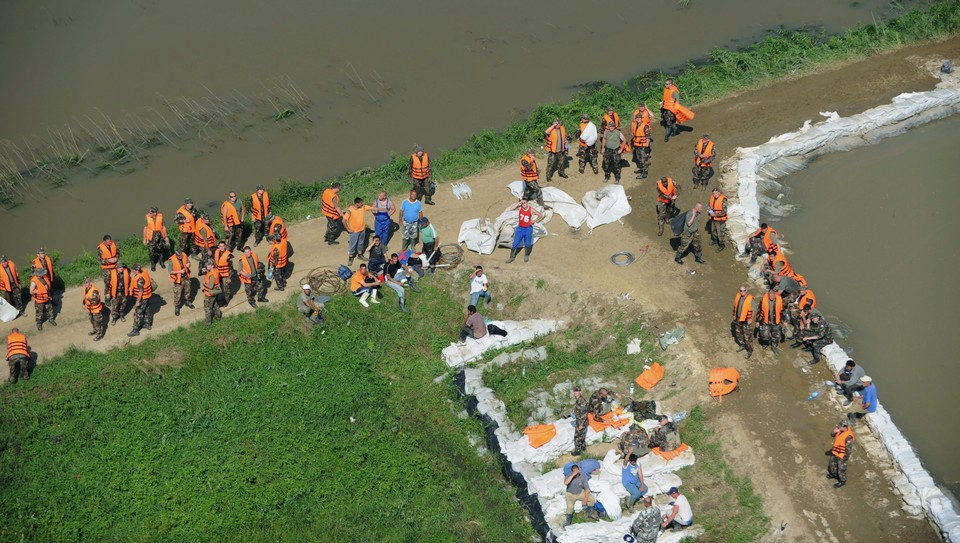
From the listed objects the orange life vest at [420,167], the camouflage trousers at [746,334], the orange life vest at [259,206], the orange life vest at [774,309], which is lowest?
the camouflage trousers at [746,334]

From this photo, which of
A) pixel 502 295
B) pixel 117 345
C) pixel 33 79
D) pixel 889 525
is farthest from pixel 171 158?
pixel 889 525

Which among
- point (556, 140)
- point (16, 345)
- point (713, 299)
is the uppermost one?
point (556, 140)

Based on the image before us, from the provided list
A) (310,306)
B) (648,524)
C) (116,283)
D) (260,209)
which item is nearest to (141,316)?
(116,283)

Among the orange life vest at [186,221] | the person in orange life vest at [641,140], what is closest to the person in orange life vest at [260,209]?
the orange life vest at [186,221]

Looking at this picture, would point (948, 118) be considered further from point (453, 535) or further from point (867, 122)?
point (453, 535)

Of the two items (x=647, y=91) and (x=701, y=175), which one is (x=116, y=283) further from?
(x=647, y=91)

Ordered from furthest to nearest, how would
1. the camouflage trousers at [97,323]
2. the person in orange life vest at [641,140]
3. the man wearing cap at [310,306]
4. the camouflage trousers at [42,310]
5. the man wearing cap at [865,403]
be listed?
the person in orange life vest at [641,140]
the camouflage trousers at [42,310]
the man wearing cap at [310,306]
the camouflage trousers at [97,323]
the man wearing cap at [865,403]

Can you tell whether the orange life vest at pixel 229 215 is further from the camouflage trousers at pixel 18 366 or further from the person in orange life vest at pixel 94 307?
the camouflage trousers at pixel 18 366
